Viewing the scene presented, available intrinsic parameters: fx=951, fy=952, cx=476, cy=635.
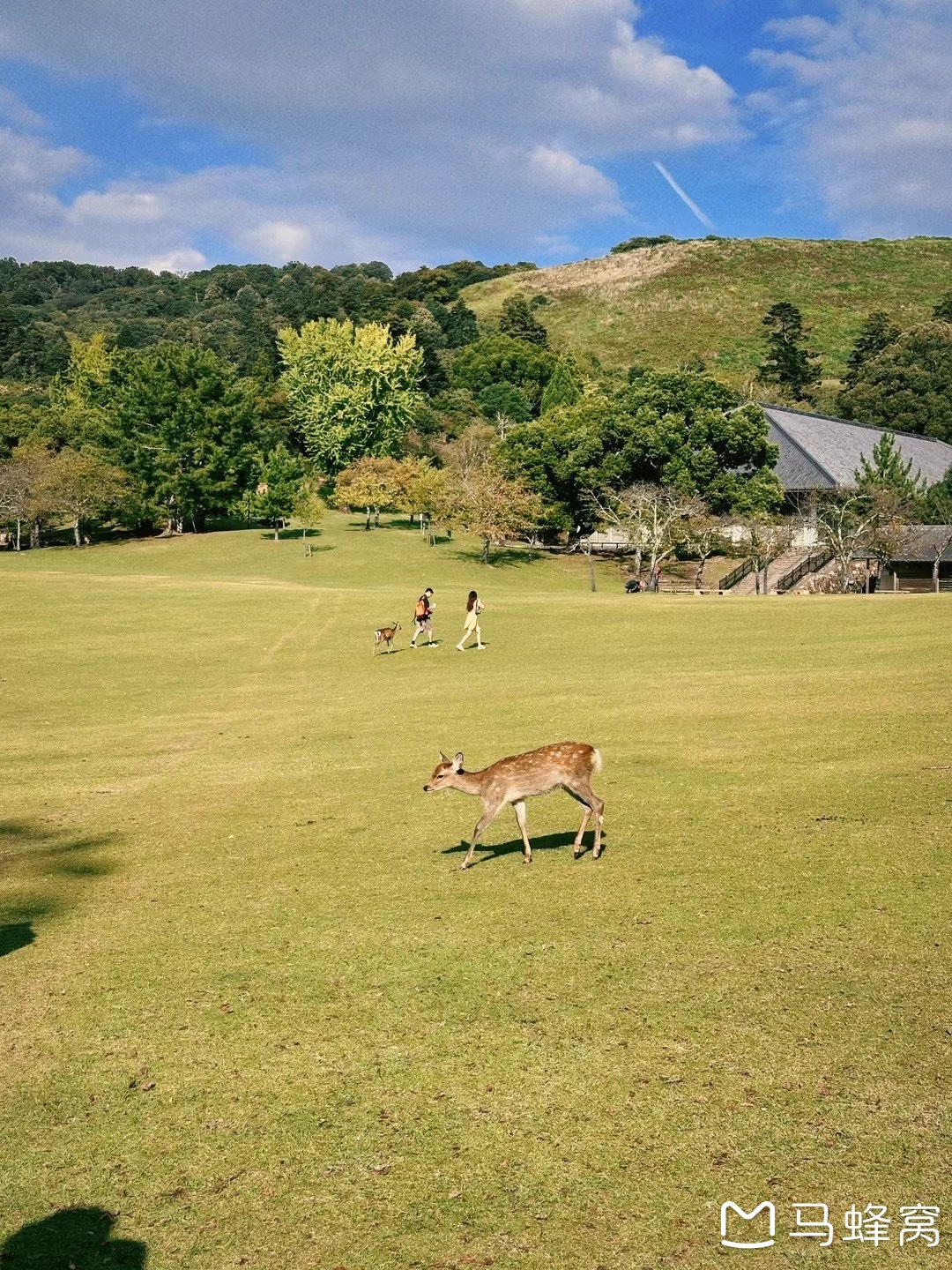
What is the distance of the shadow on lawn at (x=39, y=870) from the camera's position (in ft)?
38.5

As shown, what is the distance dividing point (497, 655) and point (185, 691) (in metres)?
10.6

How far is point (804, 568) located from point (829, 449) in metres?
30.6

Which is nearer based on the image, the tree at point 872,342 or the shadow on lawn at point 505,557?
the shadow on lawn at point 505,557

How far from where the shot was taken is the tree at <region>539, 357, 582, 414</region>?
125 metres

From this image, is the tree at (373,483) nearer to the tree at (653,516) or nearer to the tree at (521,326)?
the tree at (653,516)

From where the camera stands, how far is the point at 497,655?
110ft

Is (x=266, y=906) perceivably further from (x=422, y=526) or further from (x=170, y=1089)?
(x=422, y=526)

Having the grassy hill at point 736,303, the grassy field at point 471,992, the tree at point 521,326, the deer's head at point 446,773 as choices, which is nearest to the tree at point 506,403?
the grassy hill at point 736,303

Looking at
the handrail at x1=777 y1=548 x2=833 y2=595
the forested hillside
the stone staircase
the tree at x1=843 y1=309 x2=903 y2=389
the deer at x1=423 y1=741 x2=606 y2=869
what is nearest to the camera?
the deer at x1=423 y1=741 x2=606 y2=869

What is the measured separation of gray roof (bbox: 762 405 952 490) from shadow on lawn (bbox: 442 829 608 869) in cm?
9029

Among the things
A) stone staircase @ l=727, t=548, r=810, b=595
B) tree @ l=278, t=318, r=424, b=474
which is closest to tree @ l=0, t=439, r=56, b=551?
tree @ l=278, t=318, r=424, b=474

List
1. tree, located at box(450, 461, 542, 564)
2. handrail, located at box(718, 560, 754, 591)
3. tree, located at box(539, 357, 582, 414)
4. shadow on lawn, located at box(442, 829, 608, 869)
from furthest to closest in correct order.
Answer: tree, located at box(539, 357, 582, 414)
tree, located at box(450, 461, 542, 564)
handrail, located at box(718, 560, 754, 591)
shadow on lawn, located at box(442, 829, 608, 869)

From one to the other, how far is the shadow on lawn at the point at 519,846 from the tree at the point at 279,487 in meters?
81.9
